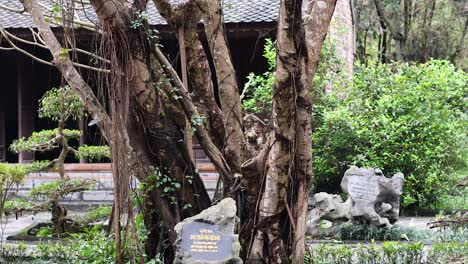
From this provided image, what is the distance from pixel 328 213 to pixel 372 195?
0.74 m

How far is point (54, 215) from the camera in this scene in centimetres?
1001

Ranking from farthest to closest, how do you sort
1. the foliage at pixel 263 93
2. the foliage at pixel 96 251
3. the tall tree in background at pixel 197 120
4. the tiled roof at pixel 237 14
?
1. the tiled roof at pixel 237 14
2. the foliage at pixel 263 93
3. the foliage at pixel 96 251
4. the tall tree in background at pixel 197 120

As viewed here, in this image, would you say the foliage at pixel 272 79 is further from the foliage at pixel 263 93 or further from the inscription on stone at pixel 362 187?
the inscription on stone at pixel 362 187

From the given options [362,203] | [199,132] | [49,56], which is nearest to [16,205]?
[199,132]

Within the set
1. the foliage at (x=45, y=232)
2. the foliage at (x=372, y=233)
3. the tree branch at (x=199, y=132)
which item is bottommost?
the foliage at (x=45, y=232)

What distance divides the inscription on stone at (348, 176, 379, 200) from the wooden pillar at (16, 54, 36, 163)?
857 centimetres

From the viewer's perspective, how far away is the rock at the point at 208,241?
5434mm

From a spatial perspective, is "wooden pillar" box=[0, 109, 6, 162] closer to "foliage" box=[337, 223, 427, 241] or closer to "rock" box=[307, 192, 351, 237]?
"rock" box=[307, 192, 351, 237]

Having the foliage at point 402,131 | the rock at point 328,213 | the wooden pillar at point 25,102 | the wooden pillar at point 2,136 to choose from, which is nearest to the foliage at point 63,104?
the rock at point 328,213

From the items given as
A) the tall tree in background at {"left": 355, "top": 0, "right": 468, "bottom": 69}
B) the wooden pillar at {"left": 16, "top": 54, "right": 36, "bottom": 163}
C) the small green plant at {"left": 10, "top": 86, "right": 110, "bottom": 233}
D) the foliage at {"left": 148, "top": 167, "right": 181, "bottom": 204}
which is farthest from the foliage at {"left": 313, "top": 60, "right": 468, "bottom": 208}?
the tall tree in background at {"left": 355, "top": 0, "right": 468, "bottom": 69}

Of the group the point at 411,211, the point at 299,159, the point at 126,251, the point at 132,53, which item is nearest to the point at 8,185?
the point at 126,251

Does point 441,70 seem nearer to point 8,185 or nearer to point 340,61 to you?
point 340,61

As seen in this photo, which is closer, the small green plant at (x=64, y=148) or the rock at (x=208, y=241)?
the rock at (x=208, y=241)

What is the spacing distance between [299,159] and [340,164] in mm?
7015
